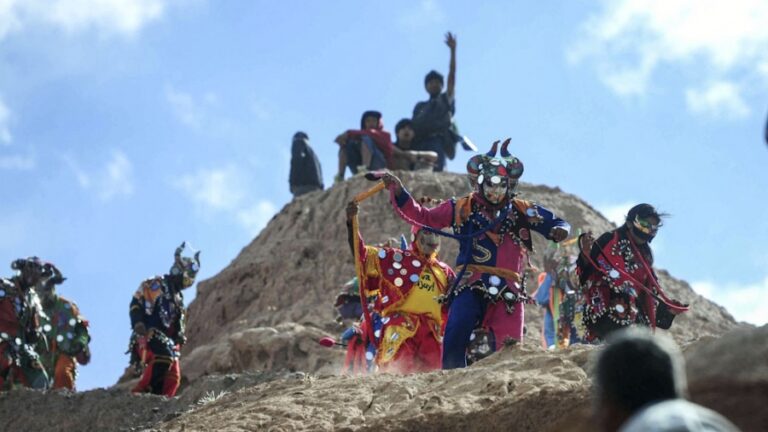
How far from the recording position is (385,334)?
13.5 m

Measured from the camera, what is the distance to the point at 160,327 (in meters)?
16.0

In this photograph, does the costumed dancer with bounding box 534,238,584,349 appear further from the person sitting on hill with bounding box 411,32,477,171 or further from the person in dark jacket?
the person in dark jacket

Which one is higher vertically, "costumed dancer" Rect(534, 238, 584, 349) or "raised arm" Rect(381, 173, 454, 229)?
"costumed dancer" Rect(534, 238, 584, 349)

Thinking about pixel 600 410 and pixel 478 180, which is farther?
pixel 478 180

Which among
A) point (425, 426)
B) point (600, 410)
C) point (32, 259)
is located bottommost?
point (600, 410)

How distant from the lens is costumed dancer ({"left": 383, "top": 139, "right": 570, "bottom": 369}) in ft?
38.5

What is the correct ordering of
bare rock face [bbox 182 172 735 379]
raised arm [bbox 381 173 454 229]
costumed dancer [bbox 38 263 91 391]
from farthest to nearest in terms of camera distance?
1. bare rock face [bbox 182 172 735 379]
2. costumed dancer [bbox 38 263 91 391]
3. raised arm [bbox 381 173 454 229]

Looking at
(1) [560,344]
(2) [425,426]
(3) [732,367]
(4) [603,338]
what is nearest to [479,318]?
(4) [603,338]

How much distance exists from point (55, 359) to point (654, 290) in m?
7.90

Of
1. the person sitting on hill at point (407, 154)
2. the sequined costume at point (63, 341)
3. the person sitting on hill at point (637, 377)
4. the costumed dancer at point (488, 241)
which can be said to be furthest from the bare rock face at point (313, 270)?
the person sitting on hill at point (637, 377)

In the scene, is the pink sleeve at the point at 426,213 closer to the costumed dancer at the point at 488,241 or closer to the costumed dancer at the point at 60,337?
the costumed dancer at the point at 488,241

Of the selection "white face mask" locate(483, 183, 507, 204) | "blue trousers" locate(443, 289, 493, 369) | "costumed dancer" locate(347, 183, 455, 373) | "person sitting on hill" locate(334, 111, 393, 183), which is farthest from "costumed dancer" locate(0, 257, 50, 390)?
"person sitting on hill" locate(334, 111, 393, 183)

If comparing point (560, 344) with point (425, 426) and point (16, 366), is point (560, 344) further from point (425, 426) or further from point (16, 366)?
point (425, 426)

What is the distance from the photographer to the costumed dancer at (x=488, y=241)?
38.5ft
